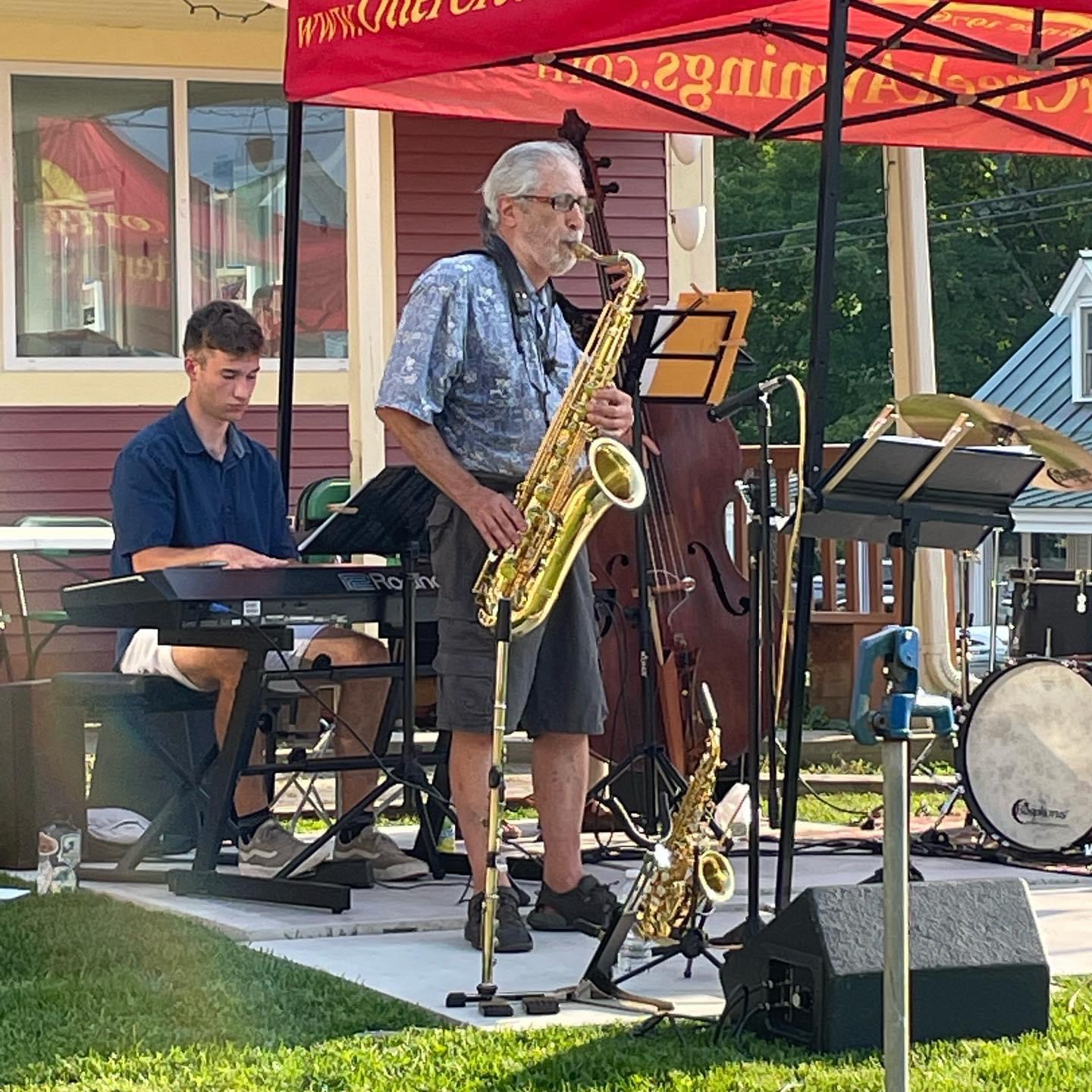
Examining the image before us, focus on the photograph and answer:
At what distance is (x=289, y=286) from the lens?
7.02 m

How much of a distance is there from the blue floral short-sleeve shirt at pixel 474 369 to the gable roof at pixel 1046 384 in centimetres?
2630

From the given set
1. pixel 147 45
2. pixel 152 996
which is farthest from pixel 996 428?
pixel 147 45

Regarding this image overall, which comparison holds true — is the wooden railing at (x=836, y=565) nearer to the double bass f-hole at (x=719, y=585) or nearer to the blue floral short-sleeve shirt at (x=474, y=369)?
the double bass f-hole at (x=719, y=585)

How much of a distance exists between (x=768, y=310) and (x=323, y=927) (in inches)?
1358

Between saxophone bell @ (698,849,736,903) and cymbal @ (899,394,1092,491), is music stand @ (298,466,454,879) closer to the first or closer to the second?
saxophone bell @ (698,849,736,903)

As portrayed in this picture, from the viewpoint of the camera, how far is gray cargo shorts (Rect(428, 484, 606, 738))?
16.4ft

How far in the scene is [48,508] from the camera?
11180 mm

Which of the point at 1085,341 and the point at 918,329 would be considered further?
the point at 1085,341

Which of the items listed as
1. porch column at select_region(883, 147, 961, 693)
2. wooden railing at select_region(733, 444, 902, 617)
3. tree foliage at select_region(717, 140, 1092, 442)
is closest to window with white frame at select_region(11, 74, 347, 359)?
wooden railing at select_region(733, 444, 902, 617)

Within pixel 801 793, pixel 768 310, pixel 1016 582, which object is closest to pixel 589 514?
pixel 1016 582

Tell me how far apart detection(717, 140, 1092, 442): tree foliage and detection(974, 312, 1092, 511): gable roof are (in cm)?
418

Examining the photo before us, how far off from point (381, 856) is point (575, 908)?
1.13 meters

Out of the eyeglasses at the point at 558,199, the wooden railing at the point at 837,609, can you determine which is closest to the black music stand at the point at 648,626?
the eyeglasses at the point at 558,199

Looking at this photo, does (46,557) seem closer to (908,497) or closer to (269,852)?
(269,852)
